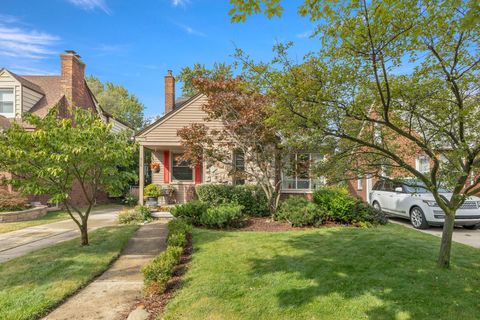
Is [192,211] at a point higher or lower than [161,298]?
higher

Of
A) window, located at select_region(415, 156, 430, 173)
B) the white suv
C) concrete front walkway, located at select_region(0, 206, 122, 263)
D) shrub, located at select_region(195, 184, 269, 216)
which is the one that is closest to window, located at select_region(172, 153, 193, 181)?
shrub, located at select_region(195, 184, 269, 216)

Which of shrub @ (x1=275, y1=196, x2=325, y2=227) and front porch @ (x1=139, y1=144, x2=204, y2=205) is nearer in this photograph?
shrub @ (x1=275, y1=196, x2=325, y2=227)

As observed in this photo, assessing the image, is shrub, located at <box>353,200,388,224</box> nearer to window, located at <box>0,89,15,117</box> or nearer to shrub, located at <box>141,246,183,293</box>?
shrub, located at <box>141,246,183,293</box>

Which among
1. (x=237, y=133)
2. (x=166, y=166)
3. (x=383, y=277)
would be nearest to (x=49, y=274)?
(x=383, y=277)

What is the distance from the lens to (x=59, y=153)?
590 centimetres

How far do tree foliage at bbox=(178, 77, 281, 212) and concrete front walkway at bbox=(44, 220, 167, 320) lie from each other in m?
5.09

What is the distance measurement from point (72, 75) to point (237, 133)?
10.9 meters

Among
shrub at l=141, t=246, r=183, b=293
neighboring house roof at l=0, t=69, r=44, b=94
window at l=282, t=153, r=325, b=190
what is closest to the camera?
shrub at l=141, t=246, r=183, b=293

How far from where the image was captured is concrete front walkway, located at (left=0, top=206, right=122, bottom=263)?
6796 mm

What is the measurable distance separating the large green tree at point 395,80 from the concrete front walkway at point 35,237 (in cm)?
703

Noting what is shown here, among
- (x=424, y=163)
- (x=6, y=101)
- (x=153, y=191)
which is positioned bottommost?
(x=153, y=191)

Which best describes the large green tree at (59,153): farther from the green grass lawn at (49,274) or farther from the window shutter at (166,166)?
the window shutter at (166,166)

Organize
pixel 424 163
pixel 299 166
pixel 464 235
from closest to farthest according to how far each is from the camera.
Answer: pixel 424 163 → pixel 464 235 → pixel 299 166

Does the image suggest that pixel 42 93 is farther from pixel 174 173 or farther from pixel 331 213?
pixel 331 213
